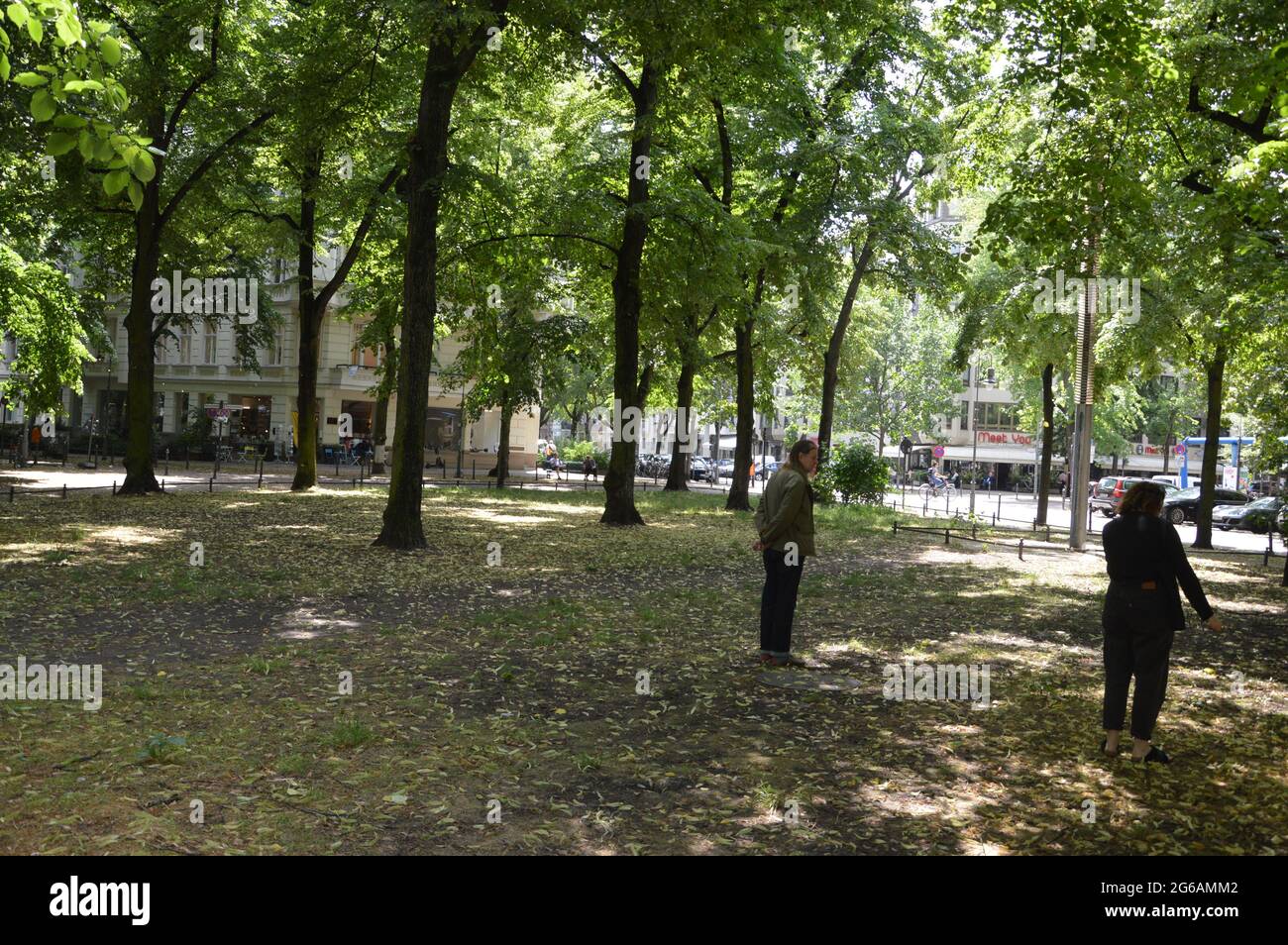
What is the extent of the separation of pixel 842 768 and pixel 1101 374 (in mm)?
23982

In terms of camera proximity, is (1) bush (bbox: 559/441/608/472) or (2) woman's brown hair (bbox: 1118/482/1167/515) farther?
(1) bush (bbox: 559/441/608/472)

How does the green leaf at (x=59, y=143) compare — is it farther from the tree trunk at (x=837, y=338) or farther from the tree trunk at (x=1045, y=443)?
the tree trunk at (x=1045, y=443)

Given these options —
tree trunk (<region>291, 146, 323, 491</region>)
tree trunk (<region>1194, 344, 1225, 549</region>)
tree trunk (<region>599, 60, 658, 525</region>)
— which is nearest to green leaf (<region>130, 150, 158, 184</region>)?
tree trunk (<region>599, 60, 658, 525</region>)

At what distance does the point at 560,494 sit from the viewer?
37.5m

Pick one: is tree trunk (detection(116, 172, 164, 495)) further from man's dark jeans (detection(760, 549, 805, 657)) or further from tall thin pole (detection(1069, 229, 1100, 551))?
tall thin pole (detection(1069, 229, 1100, 551))

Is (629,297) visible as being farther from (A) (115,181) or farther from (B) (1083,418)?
(A) (115,181)

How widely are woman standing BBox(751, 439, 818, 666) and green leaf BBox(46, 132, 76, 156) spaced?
21.2 feet

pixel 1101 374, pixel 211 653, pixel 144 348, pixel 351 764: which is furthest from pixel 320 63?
pixel 1101 374

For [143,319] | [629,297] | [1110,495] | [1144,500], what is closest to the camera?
[1144,500]

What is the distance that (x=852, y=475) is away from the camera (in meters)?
33.6

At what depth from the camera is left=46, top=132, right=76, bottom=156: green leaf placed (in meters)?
4.27

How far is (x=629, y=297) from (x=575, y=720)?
Answer: 1587 centimetres

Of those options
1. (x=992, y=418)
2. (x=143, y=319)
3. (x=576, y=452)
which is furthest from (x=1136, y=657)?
(x=992, y=418)
